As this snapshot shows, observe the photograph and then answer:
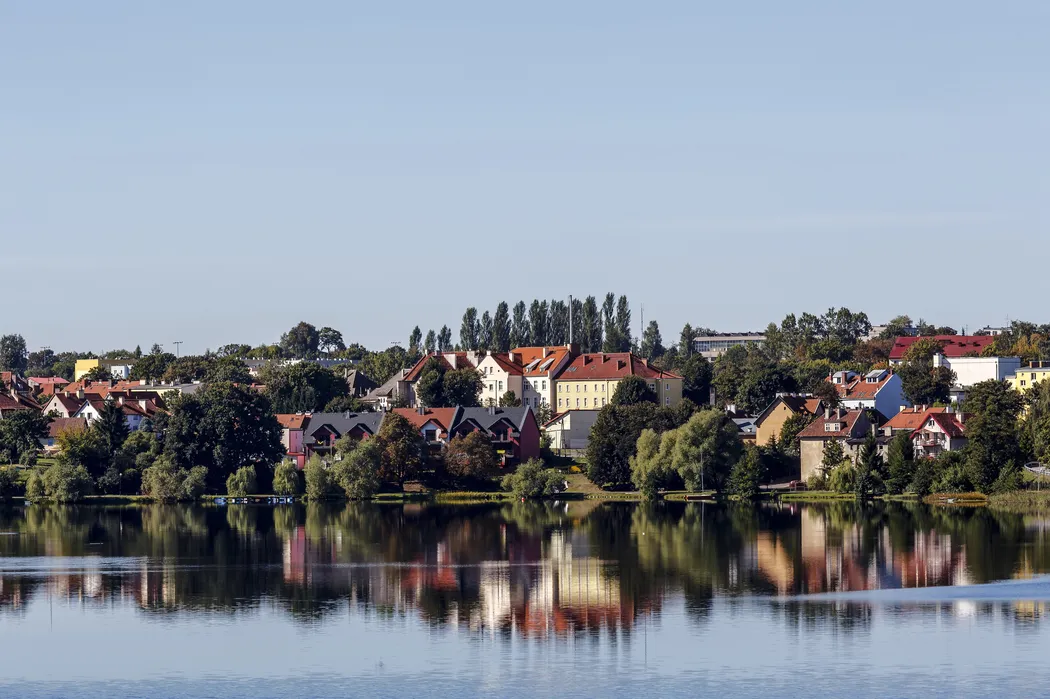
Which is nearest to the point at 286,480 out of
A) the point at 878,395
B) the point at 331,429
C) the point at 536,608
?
the point at 331,429

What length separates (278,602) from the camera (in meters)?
51.0

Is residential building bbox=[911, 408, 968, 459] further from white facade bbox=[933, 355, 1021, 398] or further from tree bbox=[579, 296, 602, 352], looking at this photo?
tree bbox=[579, 296, 602, 352]

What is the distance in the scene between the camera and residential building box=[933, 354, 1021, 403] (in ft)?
447

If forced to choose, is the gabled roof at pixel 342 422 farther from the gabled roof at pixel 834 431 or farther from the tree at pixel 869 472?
the tree at pixel 869 472

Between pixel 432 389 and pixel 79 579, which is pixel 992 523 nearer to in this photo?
pixel 79 579

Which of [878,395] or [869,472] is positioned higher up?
[878,395]

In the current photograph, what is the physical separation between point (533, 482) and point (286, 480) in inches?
536

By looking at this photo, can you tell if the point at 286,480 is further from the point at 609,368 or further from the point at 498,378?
the point at 498,378

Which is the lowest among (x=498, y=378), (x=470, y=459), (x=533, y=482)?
(x=533, y=482)

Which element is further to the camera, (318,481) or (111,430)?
(111,430)

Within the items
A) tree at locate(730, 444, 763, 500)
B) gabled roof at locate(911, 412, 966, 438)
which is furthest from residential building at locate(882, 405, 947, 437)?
tree at locate(730, 444, 763, 500)

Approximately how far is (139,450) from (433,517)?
24.8m

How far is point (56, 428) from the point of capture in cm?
11456

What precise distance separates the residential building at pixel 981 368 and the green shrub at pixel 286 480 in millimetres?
59083
